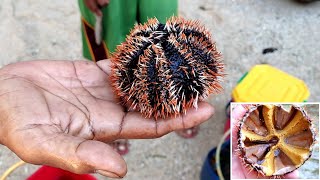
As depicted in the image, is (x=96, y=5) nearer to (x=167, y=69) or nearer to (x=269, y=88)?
(x=167, y=69)

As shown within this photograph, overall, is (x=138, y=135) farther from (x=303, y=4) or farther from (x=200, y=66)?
(x=303, y=4)

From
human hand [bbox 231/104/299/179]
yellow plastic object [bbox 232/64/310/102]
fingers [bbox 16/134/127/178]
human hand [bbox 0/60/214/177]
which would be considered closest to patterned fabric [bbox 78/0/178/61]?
human hand [bbox 0/60/214/177]

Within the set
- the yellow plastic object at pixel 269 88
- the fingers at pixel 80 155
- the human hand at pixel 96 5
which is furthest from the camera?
the yellow plastic object at pixel 269 88

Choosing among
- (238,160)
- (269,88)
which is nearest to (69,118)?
(238,160)

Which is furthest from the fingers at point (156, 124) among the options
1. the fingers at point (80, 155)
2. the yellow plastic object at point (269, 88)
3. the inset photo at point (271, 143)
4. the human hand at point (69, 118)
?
the yellow plastic object at point (269, 88)

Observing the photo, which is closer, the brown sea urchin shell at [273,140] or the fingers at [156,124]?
the brown sea urchin shell at [273,140]

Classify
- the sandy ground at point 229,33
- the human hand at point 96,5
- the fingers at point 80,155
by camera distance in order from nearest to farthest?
1. the fingers at point 80,155
2. the human hand at point 96,5
3. the sandy ground at point 229,33

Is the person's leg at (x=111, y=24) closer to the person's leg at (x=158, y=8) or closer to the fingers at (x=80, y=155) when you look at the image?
the person's leg at (x=158, y=8)
